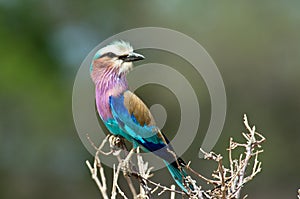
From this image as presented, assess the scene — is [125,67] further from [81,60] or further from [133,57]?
[81,60]

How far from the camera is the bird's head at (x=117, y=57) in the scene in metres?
2.20

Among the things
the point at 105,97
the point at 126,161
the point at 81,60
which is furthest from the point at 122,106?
the point at 81,60

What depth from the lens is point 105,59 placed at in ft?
7.39

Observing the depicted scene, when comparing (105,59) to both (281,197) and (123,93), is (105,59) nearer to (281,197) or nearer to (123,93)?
(123,93)

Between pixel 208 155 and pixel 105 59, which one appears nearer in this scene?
pixel 208 155

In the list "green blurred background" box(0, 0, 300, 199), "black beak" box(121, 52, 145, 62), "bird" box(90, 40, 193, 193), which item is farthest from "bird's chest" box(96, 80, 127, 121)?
"green blurred background" box(0, 0, 300, 199)

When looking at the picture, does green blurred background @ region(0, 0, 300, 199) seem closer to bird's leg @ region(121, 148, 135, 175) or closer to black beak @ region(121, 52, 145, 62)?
black beak @ region(121, 52, 145, 62)

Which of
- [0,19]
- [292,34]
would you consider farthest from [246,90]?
[0,19]

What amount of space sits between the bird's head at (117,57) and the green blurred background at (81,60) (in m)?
6.01

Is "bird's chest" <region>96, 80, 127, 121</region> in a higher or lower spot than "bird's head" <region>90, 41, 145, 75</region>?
lower

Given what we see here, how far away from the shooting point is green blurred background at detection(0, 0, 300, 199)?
28.3 feet

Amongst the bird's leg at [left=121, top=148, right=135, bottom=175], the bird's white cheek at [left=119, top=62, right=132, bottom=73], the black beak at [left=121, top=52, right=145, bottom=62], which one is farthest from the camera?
the bird's white cheek at [left=119, top=62, right=132, bottom=73]

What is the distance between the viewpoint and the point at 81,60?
27.8 feet

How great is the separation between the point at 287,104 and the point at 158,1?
2.45m
